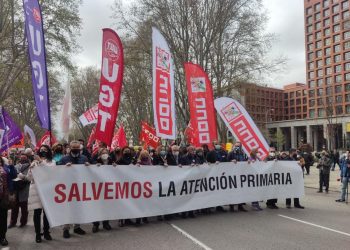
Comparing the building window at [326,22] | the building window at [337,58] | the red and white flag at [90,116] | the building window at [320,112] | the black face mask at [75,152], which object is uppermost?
the building window at [326,22]

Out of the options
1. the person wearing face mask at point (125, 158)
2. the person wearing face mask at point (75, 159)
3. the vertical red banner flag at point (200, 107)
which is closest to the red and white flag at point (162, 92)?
the vertical red banner flag at point (200, 107)

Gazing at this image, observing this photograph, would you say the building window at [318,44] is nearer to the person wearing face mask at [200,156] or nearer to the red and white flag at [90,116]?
the red and white flag at [90,116]

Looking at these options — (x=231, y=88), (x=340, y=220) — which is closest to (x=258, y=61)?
(x=231, y=88)

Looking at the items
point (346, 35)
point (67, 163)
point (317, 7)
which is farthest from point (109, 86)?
point (317, 7)

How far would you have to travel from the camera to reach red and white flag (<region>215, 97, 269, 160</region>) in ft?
40.8

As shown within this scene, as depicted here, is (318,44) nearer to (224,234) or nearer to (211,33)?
(211,33)

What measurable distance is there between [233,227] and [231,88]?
22847 millimetres

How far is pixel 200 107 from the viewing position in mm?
13422

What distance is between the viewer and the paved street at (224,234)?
7242 mm

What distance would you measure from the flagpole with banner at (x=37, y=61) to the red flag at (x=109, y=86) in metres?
1.37

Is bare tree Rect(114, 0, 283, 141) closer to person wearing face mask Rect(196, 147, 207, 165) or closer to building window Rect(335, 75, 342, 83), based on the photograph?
person wearing face mask Rect(196, 147, 207, 165)

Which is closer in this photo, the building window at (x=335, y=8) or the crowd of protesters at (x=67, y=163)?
the crowd of protesters at (x=67, y=163)

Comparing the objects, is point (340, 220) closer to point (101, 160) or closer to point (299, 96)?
point (101, 160)

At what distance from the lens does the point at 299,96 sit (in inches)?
5404
